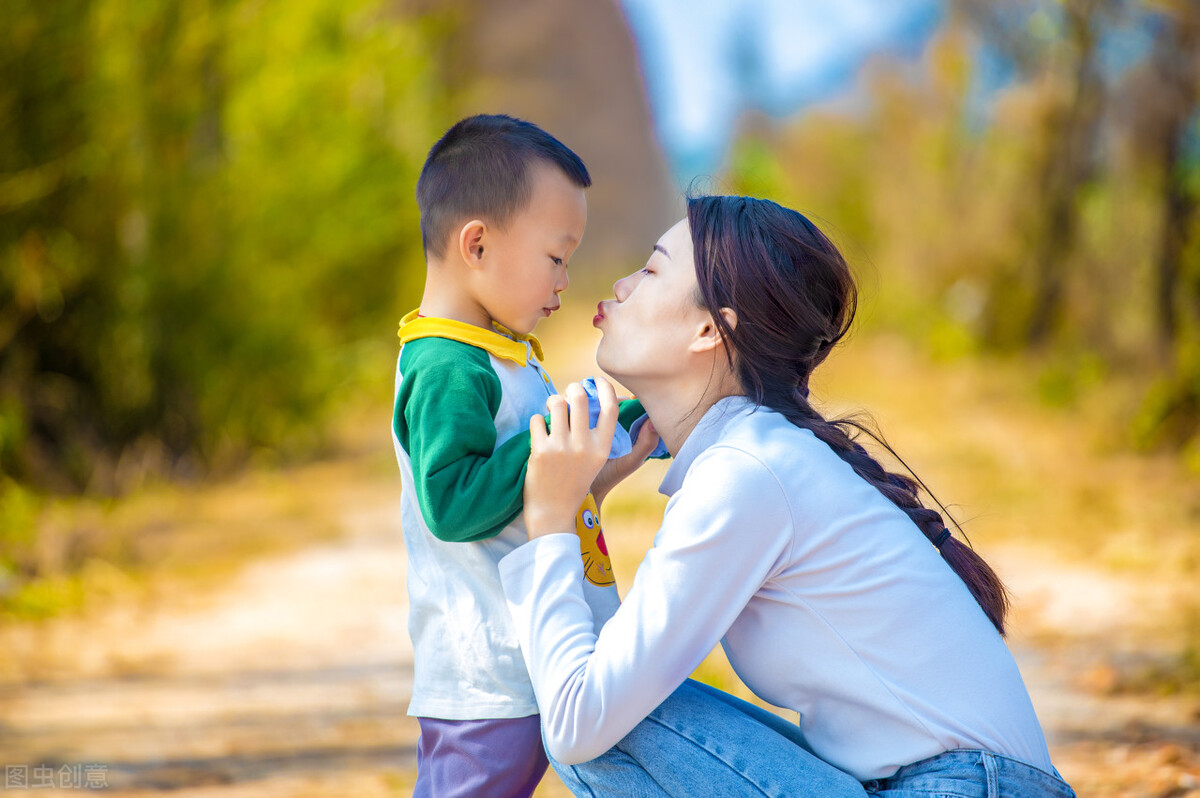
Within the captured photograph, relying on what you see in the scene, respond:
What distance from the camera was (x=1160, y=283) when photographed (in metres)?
6.23

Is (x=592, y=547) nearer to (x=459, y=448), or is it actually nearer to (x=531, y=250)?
(x=459, y=448)

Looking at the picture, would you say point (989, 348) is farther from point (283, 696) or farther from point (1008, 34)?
point (283, 696)

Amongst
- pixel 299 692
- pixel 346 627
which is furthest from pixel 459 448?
pixel 346 627

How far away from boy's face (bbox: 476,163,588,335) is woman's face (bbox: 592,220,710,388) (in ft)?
0.38

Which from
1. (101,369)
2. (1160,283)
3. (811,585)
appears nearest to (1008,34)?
(1160,283)

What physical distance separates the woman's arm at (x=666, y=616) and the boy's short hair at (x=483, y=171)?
0.52 m

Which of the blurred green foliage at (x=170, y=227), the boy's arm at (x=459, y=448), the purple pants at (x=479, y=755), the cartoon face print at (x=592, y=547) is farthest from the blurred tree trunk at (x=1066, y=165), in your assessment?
the purple pants at (x=479, y=755)

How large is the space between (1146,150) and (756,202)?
19.2 feet

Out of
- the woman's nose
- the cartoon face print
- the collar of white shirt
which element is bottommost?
the cartoon face print

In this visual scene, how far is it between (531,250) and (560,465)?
13.9 inches

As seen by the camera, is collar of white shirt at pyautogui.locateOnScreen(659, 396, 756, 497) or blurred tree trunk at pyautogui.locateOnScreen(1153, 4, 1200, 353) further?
blurred tree trunk at pyautogui.locateOnScreen(1153, 4, 1200, 353)

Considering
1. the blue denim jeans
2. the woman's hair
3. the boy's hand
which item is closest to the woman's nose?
the woman's hair

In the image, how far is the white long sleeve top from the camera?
4.50 ft

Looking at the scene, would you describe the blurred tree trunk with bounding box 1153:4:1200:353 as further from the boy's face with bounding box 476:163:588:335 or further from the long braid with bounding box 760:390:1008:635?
the boy's face with bounding box 476:163:588:335
